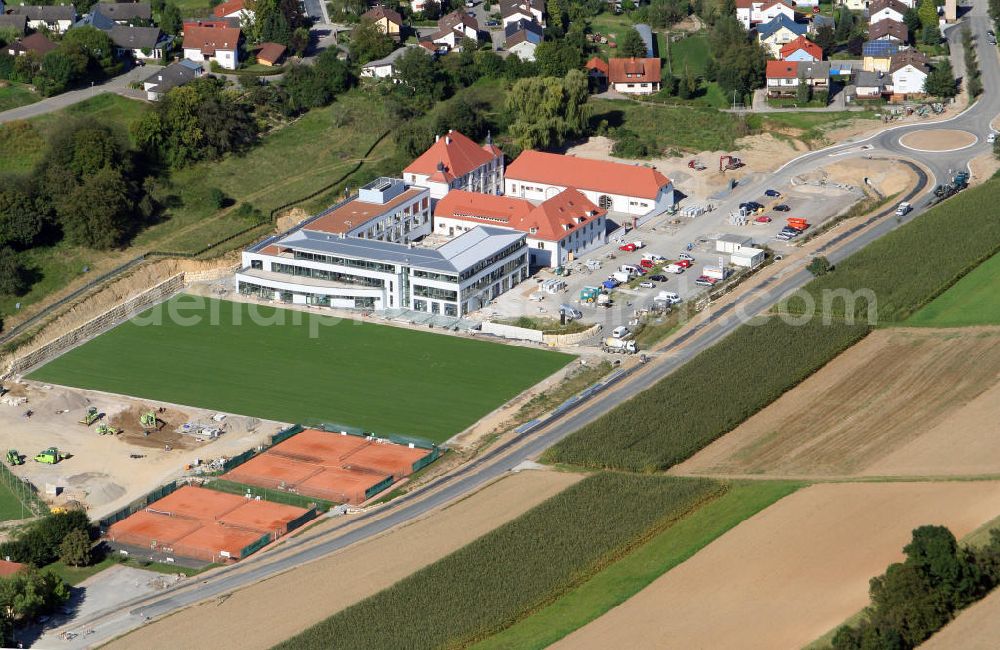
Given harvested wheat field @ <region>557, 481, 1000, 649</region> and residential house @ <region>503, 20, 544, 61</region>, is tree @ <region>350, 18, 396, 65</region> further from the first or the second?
harvested wheat field @ <region>557, 481, 1000, 649</region>

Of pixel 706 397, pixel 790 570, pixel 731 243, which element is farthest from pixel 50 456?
pixel 731 243

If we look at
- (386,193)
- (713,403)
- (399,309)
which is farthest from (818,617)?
(386,193)

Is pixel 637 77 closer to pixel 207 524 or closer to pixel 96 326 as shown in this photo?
pixel 96 326

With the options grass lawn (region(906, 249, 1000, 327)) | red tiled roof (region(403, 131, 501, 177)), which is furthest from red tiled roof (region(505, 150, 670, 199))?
grass lawn (region(906, 249, 1000, 327))

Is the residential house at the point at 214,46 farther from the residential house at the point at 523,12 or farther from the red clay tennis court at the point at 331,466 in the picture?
the red clay tennis court at the point at 331,466

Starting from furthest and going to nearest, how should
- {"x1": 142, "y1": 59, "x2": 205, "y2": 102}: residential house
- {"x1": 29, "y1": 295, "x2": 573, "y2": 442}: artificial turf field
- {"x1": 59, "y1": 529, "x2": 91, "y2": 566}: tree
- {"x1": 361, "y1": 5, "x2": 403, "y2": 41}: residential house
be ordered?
{"x1": 361, "y1": 5, "x2": 403, "y2": 41}: residential house
{"x1": 142, "y1": 59, "x2": 205, "y2": 102}: residential house
{"x1": 29, "y1": 295, "x2": 573, "y2": 442}: artificial turf field
{"x1": 59, "y1": 529, "x2": 91, "y2": 566}: tree

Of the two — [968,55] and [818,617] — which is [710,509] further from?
[968,55]
